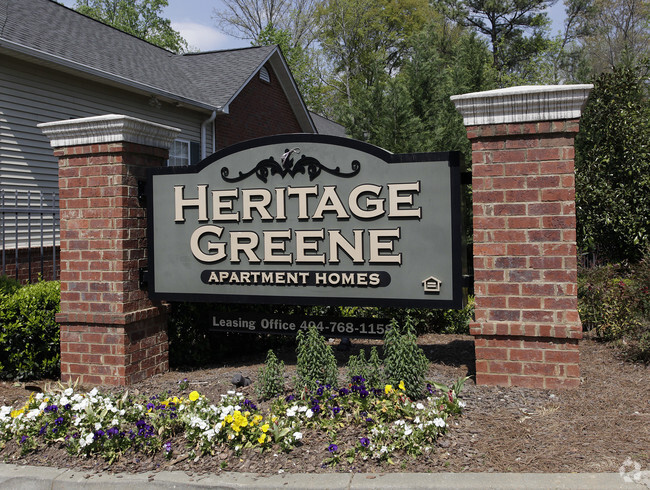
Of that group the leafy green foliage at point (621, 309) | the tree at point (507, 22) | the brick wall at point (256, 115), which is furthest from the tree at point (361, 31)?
the leafy green foliage at point (621, 309)

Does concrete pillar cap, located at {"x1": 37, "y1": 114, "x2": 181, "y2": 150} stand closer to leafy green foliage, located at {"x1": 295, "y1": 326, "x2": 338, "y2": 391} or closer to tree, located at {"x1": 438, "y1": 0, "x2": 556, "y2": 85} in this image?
leafy green foliage, located at {"x1": 295, "y1": 326, "x2": 338, "y2": 391}

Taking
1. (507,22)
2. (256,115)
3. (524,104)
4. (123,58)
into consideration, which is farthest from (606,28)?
(524,104)

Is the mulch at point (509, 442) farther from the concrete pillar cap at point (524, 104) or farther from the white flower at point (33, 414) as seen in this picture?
the concrete pillar cap at point (524, 104)

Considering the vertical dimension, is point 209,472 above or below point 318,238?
below

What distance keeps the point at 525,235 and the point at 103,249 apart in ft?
11.7

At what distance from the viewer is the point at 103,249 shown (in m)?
5.27

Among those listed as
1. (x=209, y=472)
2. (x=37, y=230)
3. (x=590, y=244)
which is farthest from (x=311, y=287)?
(x=37, y=230)

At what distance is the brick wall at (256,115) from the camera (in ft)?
55.2

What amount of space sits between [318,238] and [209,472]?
215 centimetres

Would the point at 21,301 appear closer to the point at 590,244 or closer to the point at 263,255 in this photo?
the point at 263,255

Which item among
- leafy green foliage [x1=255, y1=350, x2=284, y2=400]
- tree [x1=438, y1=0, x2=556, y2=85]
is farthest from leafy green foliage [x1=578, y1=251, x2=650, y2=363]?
tree [x1=438, y1=0, x2=556, y2=85]

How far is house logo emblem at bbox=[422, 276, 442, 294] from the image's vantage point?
4664 mm

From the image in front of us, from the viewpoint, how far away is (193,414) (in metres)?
3.93

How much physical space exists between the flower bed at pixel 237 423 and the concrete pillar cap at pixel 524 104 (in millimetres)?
2015
